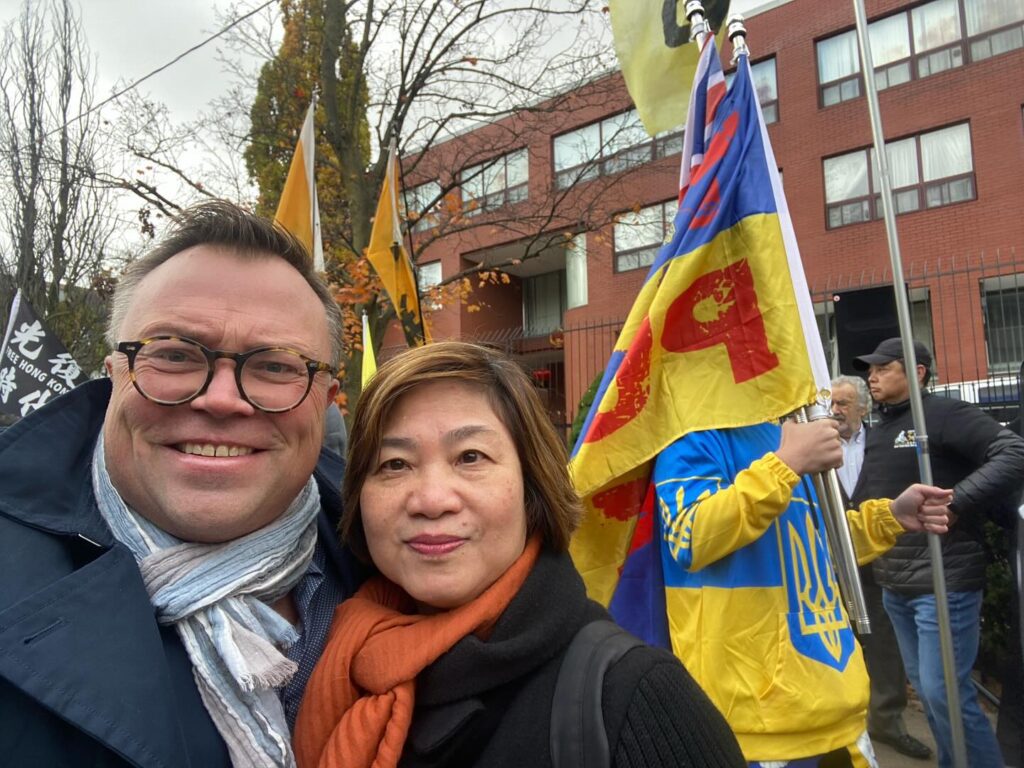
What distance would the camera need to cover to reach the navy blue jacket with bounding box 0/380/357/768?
1059mm

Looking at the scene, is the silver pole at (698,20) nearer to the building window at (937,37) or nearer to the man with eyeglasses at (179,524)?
the man with eyeglasses at (179,524)

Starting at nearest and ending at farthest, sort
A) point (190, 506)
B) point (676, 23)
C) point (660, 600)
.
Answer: point (190, 506), point (660, 600), point (676, 23)

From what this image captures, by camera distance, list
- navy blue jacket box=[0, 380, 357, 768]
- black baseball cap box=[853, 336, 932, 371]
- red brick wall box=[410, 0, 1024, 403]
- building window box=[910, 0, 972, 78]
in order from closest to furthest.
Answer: navy blue jacket box=[0, 380, 357, 768] < black baseball cap box=[853, 336, 932, 371] < red brick wall box=[410, 0, 1024, 403] < building window box=[910, 0, 972, 78]

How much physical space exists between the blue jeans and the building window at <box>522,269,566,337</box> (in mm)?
17459

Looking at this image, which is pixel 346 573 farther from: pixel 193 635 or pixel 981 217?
pixel 981 217

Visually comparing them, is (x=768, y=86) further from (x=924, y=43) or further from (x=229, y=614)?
(x=229, y=614)

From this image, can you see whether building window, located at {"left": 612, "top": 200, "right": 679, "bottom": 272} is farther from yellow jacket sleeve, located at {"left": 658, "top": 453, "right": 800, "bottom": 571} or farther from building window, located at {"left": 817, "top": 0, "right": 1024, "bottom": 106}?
yellow jacket sleeve, located at {"left": 658, "top": 453, "right": 800, "bottom": 571}

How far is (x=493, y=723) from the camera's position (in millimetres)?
1175

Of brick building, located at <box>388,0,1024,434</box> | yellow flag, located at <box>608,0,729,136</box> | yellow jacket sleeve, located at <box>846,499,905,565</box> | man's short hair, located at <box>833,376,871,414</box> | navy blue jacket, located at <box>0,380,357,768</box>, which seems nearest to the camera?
navy blue jacket, located at <box>0,380,357,768</box>

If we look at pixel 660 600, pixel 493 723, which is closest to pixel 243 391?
pixel 493 723

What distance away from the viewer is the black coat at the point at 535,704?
1.09m

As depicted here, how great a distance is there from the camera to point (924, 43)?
1512cm

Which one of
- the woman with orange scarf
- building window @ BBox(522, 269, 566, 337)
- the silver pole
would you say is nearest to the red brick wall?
building window @ BBox(522, 269, 566, 337)

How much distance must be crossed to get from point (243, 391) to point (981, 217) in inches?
636
